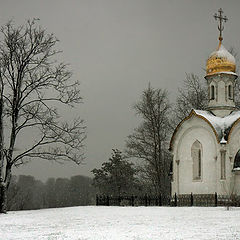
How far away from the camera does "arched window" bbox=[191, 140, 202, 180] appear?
30.3 meters

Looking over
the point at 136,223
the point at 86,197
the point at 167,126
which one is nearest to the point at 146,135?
the point at 167,126

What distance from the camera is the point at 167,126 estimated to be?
42.1m

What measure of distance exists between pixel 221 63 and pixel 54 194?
178 ft

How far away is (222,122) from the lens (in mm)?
29656

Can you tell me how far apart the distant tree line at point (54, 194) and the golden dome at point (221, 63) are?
96.9ft

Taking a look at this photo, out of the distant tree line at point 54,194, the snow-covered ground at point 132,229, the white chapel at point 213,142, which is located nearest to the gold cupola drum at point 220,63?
the white chapel at point 213,142

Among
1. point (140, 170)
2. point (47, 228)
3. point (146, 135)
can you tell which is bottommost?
point (47, 228)

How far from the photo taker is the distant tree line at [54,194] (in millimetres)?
58487

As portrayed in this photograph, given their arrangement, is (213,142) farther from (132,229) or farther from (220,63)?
(132,229)

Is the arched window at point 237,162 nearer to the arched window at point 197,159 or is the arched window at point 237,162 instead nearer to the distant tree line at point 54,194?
the arched window at point 197,159

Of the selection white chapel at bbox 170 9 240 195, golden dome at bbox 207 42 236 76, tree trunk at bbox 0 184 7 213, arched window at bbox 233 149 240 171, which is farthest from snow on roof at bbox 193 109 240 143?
tree trunk at bbox 0 184 7 213

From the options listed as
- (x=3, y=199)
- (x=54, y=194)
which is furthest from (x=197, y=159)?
(x=54, y=194)

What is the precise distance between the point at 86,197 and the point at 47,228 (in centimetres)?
5670

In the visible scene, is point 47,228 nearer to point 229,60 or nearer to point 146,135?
point 229,60
